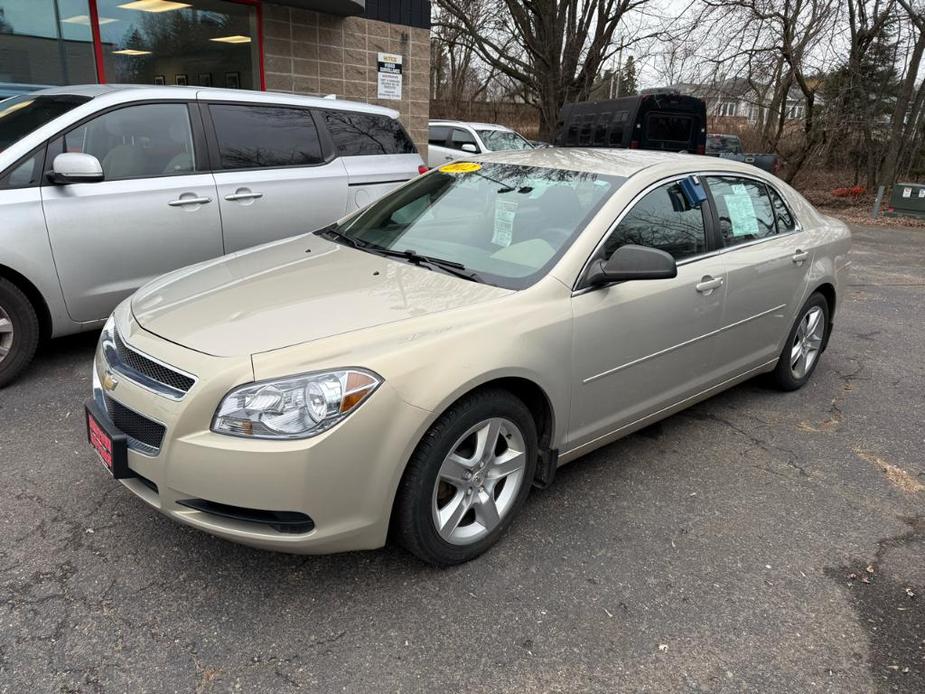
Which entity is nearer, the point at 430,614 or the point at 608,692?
the point at 608,692

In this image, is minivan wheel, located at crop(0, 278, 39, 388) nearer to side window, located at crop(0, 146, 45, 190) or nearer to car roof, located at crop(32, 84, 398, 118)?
side window, located at crop(0, 146, 45, 190)

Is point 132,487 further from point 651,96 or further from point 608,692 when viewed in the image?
point 651,96

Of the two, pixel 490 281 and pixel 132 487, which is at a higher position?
pixel 490 281

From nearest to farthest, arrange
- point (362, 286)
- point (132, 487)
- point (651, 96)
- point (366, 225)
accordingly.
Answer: point (132, 487), point (362, 286), point (366, 225), point (651, 96)

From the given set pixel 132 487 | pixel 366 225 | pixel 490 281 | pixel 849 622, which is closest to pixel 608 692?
pixel 849 622

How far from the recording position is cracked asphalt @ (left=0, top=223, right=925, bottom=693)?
88.3 inches

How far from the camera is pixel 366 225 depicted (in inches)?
147

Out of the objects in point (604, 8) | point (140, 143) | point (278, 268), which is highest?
point (604, 8)

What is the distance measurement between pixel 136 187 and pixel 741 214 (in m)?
3.71

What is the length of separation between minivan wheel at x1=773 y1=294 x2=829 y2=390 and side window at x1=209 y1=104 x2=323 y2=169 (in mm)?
3677

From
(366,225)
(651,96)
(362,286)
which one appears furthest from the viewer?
(651,96)

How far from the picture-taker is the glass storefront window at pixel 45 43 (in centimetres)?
703

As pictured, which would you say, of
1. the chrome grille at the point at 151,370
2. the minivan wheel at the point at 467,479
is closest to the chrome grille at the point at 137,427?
the chrome grille at the point at 151,370

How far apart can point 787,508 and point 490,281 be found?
1817mm
